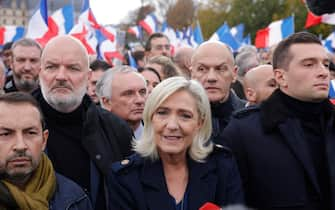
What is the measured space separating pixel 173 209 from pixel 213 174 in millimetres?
302

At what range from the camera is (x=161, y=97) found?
10.6ft

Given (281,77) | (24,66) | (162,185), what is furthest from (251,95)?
(24,66)


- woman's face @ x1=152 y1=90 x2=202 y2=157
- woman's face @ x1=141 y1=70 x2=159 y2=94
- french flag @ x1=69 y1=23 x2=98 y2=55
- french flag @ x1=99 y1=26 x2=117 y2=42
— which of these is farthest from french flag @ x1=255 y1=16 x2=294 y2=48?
woman's face @ x1=152 y1=90 x2=202 y2=157

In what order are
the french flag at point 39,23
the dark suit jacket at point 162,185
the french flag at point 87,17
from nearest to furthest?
the dark suit jacket at point 162,185
the french flag at point 39,23
the french flag at point 87,17

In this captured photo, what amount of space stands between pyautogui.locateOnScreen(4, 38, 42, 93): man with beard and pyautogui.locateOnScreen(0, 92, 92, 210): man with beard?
3225 mm

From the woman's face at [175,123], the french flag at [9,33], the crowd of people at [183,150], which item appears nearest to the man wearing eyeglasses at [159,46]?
the french flag at [9,33]

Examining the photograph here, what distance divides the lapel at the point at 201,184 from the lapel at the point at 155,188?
0.39 ft

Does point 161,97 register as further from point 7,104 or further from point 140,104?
point 140,104

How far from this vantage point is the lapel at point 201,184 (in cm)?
315

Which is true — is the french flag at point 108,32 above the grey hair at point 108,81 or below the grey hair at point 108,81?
above

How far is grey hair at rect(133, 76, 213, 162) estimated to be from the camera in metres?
3.26

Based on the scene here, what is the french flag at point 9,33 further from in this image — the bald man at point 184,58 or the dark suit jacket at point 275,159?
the dark suit jacket at point 275,159

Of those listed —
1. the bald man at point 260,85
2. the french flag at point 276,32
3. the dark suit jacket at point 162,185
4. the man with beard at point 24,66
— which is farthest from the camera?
the french flag at point 276,32

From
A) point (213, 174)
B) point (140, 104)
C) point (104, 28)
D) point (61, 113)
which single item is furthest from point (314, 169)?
point (104, 28)
